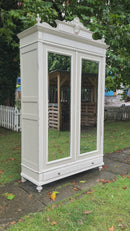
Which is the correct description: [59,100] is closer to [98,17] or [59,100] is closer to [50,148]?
[50,148]

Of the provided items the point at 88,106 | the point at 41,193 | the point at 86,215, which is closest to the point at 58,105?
the point at 88,106

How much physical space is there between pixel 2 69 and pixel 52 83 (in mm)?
6781

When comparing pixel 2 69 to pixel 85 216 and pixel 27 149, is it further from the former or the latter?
pixel 85 216

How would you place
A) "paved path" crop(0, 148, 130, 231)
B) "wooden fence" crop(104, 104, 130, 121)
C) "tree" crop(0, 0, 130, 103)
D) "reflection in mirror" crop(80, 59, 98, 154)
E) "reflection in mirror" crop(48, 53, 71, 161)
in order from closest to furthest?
"paved path" crop(0, 148, 130, 231), "reflection in mirror" crop(48, 53, 71, 161), "reflection in mirror" crop(80, 59, 98, 154), "tree" crop(0, 0, 130, 103), "wooden fence" crop(104, 104, 130, 121)

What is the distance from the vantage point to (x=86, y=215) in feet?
7.98

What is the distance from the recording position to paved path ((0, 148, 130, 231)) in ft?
8.30

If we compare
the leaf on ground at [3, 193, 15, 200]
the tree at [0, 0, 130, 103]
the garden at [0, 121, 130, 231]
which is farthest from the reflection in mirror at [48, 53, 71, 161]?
the tree at [0, 0, 130, 103]

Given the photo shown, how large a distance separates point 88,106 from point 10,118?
5925 millimetres

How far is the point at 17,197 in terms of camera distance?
2.91 m

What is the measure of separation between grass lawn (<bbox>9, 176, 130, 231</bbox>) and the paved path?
153mm

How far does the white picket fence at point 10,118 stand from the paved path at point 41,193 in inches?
203

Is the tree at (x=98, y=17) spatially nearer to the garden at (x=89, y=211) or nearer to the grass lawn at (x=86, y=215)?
the garden at (x=89, y=211)

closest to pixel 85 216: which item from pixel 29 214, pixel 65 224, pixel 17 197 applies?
pixel 65 224

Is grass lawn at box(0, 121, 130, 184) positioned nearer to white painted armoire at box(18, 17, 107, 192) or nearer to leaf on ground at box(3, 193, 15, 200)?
white painted armoire at box(18, 17, 107, 192)
